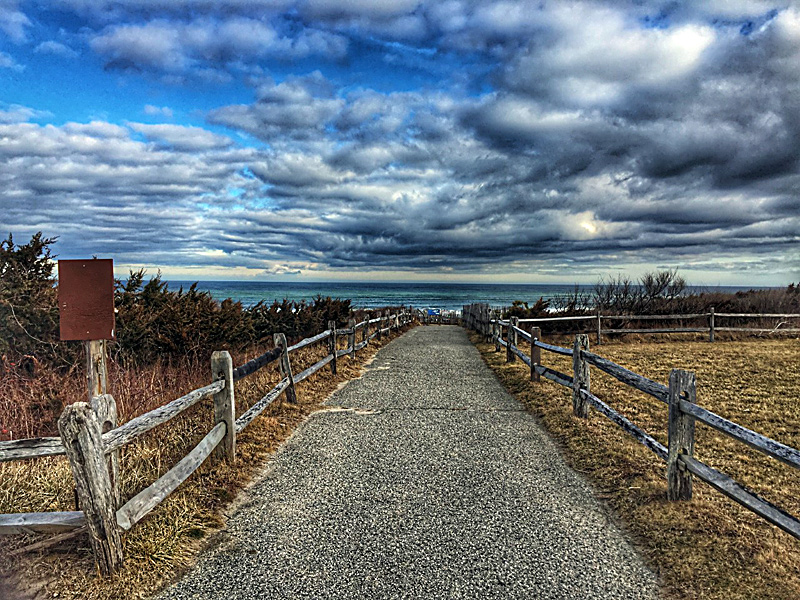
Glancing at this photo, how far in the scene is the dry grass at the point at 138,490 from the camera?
11.1ft

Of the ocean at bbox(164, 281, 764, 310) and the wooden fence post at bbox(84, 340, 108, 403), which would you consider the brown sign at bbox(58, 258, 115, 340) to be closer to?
the wooden fence post at bbox(84, 340, 108, 403)

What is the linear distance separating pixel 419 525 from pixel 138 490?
97.3 inches

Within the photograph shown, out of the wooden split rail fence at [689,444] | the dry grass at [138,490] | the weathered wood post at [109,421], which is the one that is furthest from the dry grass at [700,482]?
the weathered wood post at [109,421]

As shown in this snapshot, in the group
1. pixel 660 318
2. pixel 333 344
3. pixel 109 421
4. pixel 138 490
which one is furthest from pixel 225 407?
pixel 660 318

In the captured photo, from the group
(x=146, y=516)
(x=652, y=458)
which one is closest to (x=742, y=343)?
(x=652, y=458)

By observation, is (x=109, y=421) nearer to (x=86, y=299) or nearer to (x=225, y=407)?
(x=86, y=299)

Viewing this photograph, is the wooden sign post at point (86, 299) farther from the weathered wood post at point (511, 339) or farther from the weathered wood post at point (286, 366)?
the weathered wood post at point (511, 339)

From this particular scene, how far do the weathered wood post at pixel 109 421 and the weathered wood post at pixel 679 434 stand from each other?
14.7ft

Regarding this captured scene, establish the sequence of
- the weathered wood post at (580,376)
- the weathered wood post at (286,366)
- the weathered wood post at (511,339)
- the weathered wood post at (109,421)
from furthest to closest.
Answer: the weathered wood post at (511,339)
the weathered wood post at (286,366)
the weathered wood post at (580,376)
the weathered wood post at (109,421)

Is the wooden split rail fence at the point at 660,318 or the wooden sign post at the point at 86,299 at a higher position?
the wooden sign post at the point at 86,299

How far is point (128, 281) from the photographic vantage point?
14297mm

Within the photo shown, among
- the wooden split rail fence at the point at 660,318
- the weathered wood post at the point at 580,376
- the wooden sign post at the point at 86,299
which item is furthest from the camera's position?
the wooden split rail fence at the point at 660,318

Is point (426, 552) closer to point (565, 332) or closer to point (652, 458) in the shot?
point (652, 458)

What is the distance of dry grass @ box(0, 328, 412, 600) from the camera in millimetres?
3381
